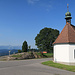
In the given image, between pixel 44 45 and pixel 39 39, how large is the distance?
3.69m

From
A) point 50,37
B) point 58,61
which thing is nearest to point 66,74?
point 58,61

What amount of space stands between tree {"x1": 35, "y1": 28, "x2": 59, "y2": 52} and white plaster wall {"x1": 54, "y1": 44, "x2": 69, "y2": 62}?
83.9 ft

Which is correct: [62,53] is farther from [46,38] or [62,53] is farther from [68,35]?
[46,38]

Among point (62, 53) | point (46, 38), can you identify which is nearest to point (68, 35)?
point (62, 53)

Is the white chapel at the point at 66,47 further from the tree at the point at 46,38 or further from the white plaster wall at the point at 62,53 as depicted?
the tree at the point at 46,38

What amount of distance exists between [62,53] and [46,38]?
27.8m

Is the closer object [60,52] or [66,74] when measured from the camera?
[66,74]

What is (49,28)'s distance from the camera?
161 feet

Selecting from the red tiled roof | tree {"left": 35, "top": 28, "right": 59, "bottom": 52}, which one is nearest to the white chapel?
the red tiled roof

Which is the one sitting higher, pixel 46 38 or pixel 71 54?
pixel 46 38

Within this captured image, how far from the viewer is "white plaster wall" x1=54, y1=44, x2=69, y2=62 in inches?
766

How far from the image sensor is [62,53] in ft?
66.1

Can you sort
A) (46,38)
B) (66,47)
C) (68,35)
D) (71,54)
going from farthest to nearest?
(46,38)
(68,35)
(66,47)
(71,54)

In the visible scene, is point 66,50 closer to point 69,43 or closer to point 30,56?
point 69,43
